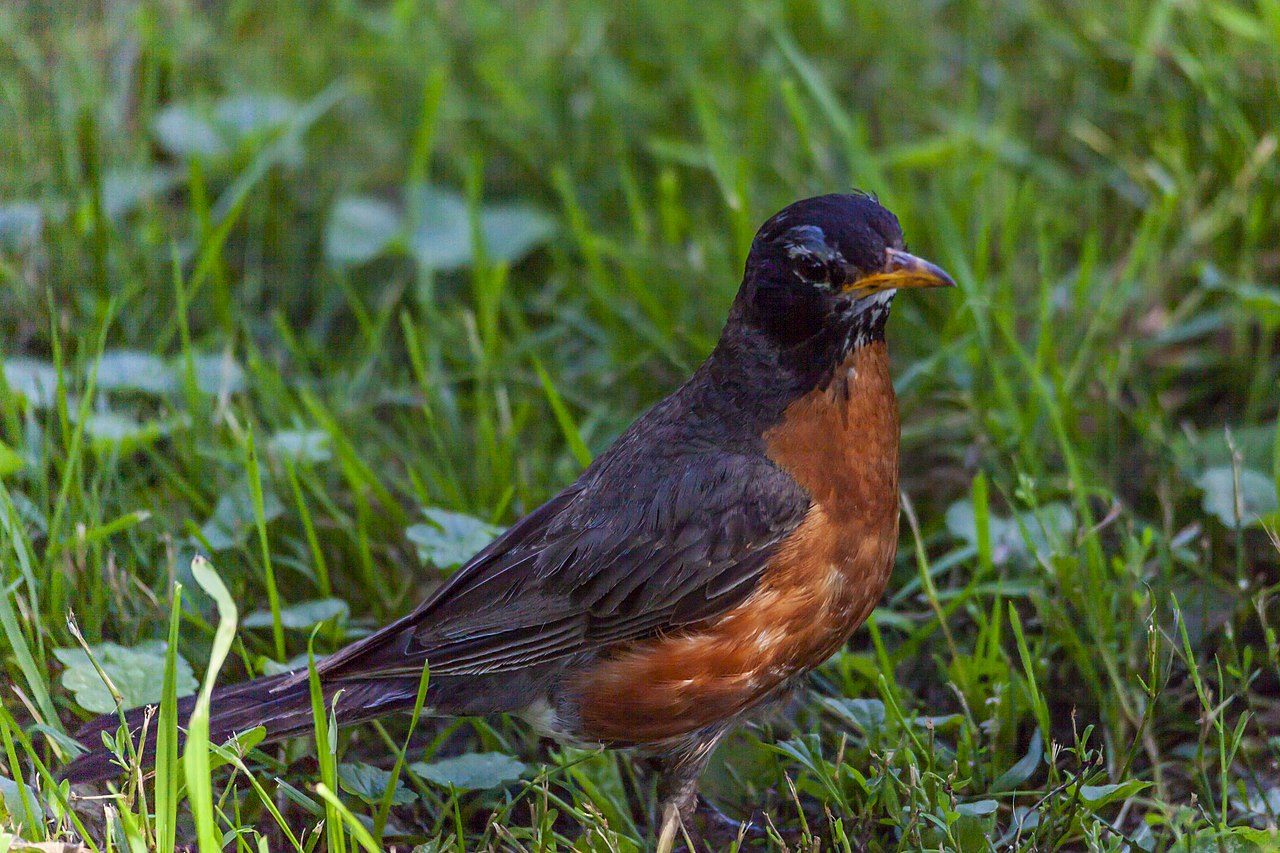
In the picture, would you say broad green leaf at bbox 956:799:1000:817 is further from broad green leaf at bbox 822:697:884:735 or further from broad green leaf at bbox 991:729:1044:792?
broad green leaf at bbox 822:697:884:735

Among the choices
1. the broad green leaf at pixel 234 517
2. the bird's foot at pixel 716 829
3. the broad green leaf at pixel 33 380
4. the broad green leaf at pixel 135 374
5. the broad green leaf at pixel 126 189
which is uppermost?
the broad green leaf at pixel 126 189

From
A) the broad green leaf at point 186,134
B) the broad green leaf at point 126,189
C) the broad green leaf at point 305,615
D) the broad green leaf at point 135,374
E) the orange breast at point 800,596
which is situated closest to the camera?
the orange breast at point 800,596

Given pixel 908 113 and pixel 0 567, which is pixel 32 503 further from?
pixel 908 113

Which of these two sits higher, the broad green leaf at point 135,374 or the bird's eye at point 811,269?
the bird's eye at point 811,269

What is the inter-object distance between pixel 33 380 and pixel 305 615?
129cm

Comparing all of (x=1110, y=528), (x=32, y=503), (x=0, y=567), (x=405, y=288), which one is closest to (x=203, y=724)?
(x=0, y=567)

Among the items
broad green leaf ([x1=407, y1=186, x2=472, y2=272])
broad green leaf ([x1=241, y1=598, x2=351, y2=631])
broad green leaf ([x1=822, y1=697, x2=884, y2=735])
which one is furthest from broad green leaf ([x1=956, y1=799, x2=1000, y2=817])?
broad green leaf ([x1=407, y1=186, x2=472, y2=272])

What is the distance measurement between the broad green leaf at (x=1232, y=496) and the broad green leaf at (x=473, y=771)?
199 centimetres

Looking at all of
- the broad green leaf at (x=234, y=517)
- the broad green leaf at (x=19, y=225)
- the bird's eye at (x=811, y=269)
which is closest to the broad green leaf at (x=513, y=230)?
the broad green leaf at (x=19, y=225)

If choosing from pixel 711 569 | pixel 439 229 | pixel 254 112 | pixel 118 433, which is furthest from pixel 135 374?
pixel 711 569

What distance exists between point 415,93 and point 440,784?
3.68 metres

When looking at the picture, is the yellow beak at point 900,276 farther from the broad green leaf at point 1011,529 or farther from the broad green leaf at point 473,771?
the broad green leaf at point 473,771

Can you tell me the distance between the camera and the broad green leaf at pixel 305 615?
3586 millimetres

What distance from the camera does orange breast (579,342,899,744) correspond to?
320 cm
